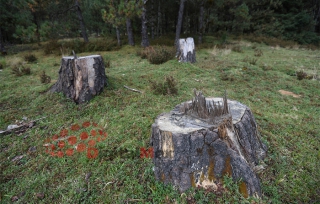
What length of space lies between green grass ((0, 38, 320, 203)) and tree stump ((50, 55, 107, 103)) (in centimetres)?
21

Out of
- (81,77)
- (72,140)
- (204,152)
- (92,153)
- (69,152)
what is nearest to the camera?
(204,152)

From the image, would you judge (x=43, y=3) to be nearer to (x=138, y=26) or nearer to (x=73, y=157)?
(x=73, y=157)

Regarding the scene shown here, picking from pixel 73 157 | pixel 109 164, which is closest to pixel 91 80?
pixel 73 157

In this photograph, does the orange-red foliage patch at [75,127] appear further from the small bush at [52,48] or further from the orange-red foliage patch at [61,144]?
the small bush at [52,48]

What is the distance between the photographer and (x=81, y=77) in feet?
12.6

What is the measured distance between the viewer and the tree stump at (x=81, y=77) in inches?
150

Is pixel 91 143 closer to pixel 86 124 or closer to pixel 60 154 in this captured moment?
pixel 60 154

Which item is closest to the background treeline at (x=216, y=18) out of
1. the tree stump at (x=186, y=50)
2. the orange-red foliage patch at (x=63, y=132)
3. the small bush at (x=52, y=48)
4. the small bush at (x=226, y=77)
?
the small bush at (x=52, y=48)

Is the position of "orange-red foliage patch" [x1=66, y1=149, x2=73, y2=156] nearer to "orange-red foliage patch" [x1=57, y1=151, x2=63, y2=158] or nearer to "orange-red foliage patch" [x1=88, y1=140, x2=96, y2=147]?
"orange-red foliage patch" [x1=57, y1=151, x2=63, y2=158]

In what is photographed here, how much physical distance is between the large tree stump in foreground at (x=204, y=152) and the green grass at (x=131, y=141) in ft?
0.44

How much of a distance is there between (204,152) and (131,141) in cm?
127

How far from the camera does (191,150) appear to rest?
1841 mm

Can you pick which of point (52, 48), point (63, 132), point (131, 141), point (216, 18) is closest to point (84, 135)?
point (63, 132)

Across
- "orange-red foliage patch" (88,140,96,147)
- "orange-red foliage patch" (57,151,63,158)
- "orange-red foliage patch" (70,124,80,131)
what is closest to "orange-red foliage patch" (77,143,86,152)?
"orange-red foliage patch" (88,140,96,147)
